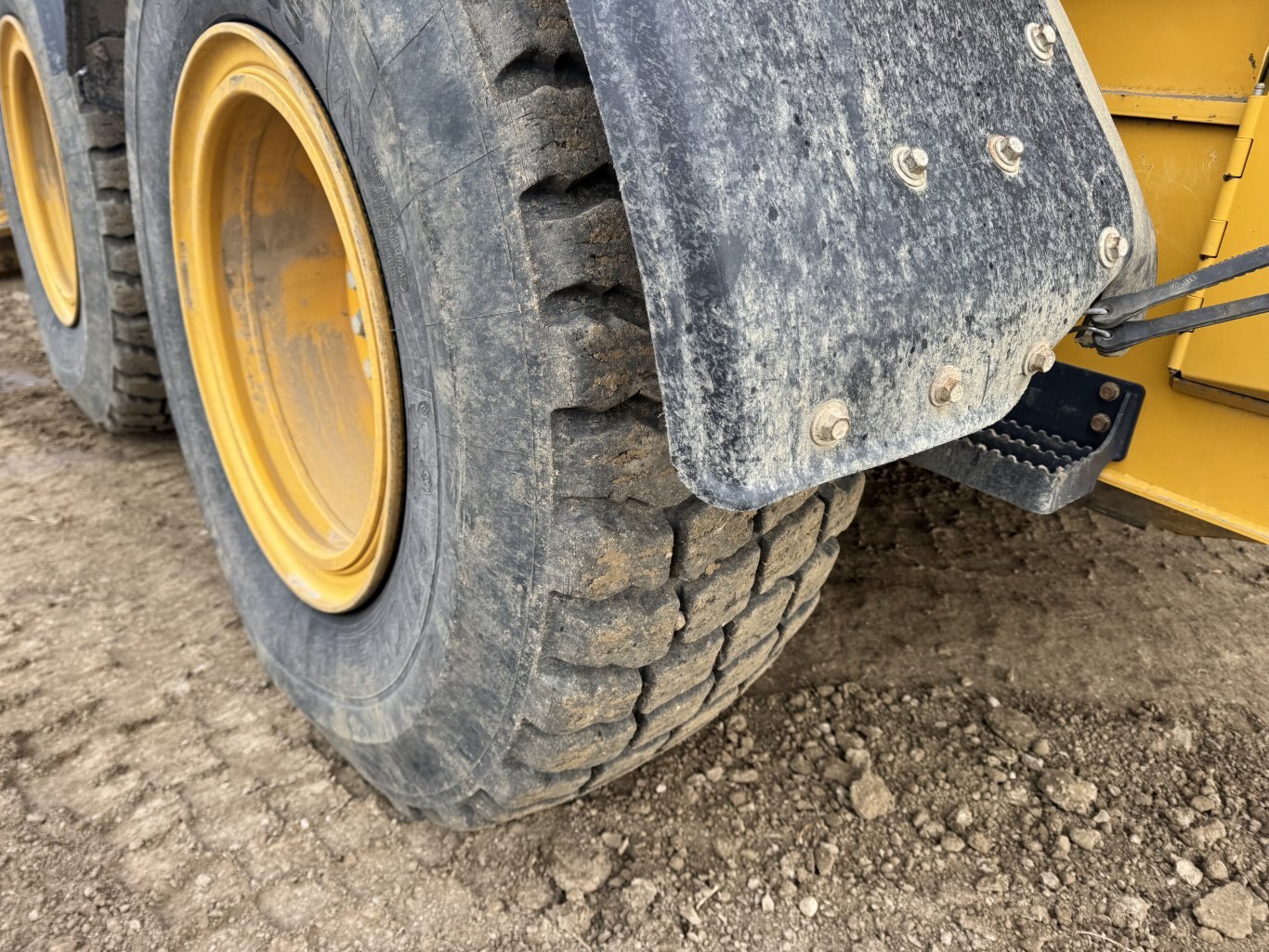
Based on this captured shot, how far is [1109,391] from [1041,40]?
1.63ft

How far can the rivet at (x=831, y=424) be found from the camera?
2.55 feet

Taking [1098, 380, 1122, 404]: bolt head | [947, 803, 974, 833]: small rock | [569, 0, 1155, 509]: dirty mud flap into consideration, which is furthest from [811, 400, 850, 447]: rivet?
[947, 803, 974, 833]: small rock

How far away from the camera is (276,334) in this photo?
1.69 meters

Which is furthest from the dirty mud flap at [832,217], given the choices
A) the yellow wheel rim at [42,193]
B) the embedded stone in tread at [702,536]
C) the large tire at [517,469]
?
the yellow wheel rim at [42,193]

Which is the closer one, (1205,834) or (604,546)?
(604,546)

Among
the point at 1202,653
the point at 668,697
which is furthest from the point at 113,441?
the point at 1202,653

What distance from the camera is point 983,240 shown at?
824mm

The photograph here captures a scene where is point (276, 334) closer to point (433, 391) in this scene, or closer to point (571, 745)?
point (433, 391)

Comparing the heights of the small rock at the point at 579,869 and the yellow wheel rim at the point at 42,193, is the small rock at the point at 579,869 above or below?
below

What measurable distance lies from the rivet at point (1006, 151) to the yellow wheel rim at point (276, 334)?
2.85 feet

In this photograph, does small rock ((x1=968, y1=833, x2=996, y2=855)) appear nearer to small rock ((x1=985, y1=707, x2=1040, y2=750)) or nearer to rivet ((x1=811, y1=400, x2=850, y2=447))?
small rock ((x1=985, y1=707, x2=1040, y2=750))

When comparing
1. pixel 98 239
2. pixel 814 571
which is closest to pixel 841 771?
pixel 814 571

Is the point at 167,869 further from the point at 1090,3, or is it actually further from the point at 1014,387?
the point at 1090,3

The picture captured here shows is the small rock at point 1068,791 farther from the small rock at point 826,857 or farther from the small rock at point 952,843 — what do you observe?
the small rock at point 826,857
